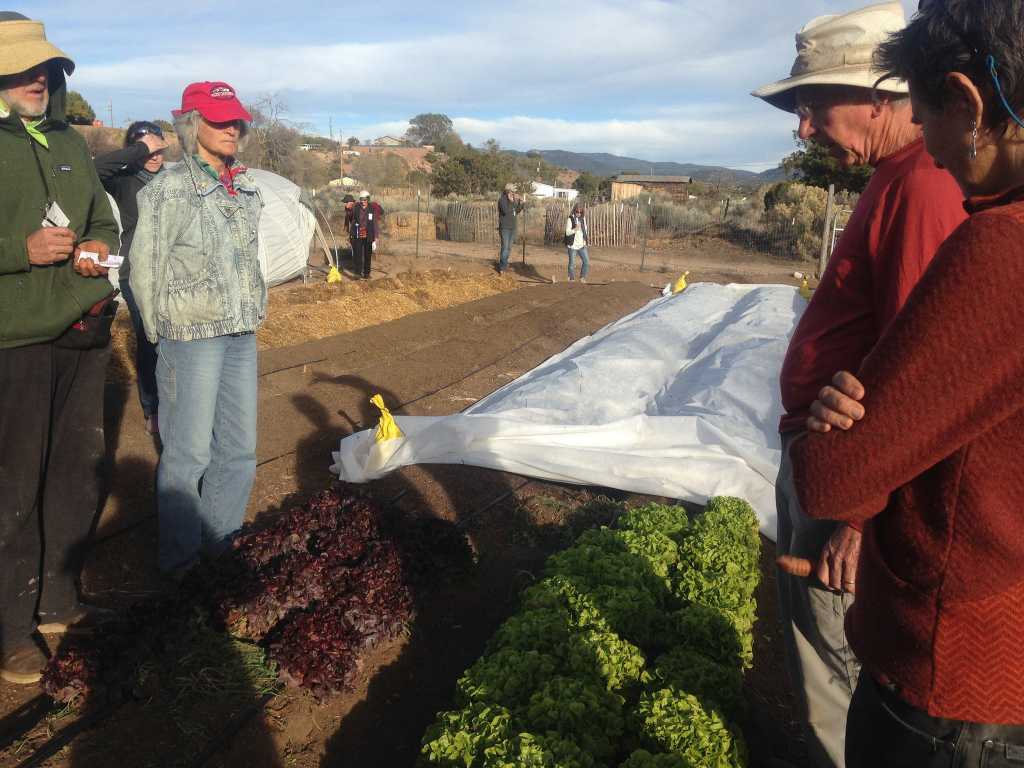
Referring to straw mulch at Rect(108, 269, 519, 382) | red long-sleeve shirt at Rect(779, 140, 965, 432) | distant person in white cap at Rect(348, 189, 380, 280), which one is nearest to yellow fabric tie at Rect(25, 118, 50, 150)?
red long-sleeve shirt at Rect(779, 140, 965, 432)

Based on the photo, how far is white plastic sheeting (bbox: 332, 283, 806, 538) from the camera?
4.89 meters

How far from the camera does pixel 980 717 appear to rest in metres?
1.18

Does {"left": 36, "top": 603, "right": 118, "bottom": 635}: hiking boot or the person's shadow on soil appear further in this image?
{"left": 36, "top": 603, "right": 118, "bottom": 635}: hiking boot

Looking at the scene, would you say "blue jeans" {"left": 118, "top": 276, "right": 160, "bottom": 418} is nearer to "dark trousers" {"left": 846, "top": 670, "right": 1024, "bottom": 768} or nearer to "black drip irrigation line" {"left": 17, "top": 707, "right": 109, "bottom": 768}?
"black drip irrigation line" {"left": 17, "top": 707, "right": 109, "bottom": 768}

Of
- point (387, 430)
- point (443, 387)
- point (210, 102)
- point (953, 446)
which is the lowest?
point (443, 387)

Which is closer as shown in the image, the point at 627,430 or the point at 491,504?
the point at 491,504

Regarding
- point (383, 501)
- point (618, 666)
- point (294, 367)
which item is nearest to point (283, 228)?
point (294, 367)

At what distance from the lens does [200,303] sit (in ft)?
10.9

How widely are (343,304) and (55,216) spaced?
883 cm

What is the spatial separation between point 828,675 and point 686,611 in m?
0.87

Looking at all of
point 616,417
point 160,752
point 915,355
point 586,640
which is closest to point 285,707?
point 160,752

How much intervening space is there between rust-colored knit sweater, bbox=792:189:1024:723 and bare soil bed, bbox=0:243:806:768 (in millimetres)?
1795

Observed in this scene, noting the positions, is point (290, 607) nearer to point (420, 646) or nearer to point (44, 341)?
point (420, 646)

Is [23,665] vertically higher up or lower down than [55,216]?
lower down
